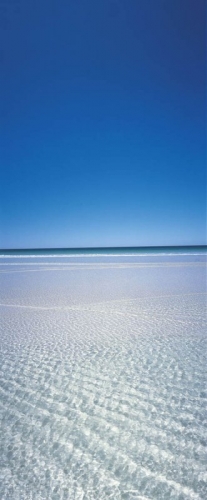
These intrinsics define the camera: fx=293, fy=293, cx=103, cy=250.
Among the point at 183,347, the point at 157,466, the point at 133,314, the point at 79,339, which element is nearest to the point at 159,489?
the point at 157,466

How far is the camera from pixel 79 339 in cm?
134

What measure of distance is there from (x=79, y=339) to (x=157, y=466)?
829 millimetres

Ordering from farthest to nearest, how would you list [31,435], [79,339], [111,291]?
[111,291]
[79,339]
[31,435]

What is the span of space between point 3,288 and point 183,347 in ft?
7.47

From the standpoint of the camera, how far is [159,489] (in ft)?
1.58

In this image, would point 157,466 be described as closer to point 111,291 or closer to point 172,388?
point 172,388

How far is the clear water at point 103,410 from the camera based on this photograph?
1.65 feet

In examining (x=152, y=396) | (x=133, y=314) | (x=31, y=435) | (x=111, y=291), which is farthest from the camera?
(x=111, y=291)

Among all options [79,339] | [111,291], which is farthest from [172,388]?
[111,291]

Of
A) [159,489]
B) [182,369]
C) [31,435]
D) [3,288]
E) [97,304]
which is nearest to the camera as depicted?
[159,489]

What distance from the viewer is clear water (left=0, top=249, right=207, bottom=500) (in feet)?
1.65

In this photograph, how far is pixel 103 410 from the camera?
72cm

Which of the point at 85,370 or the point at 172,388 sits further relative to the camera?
the point at 85,370

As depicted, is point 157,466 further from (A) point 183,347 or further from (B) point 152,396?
(A) point 183,347
